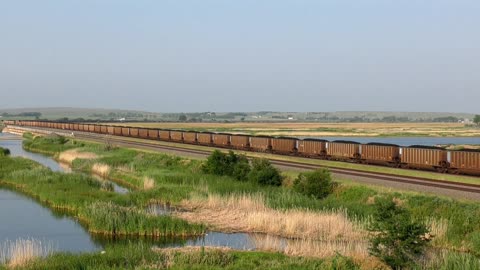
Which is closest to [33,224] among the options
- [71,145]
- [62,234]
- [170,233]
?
[62,234]

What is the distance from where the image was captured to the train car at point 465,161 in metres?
36.6

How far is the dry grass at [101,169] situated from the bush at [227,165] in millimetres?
11288

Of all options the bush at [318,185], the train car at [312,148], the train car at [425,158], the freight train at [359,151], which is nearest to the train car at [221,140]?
the freight train at [359,151]

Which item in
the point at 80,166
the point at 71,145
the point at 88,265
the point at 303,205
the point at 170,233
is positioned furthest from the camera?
the point at 71,145

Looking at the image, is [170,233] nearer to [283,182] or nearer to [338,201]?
[338,201]

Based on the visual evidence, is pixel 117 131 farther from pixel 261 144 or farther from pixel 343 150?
pixel 343 150

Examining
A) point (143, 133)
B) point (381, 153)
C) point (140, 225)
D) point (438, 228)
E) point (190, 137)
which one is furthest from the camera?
point (143, 133)

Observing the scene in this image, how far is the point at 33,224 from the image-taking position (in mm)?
29250

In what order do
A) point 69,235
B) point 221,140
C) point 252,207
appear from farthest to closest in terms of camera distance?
point 221,140, point 252,207, point 69,235

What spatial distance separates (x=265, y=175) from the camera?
118ft

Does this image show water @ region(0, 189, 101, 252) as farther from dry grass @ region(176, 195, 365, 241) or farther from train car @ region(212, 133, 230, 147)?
train car @ region(212, 133, 230, 147)

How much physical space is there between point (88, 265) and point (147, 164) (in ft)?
114

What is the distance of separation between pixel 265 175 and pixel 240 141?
29427 millimetres

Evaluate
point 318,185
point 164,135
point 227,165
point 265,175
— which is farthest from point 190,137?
point 318,185
